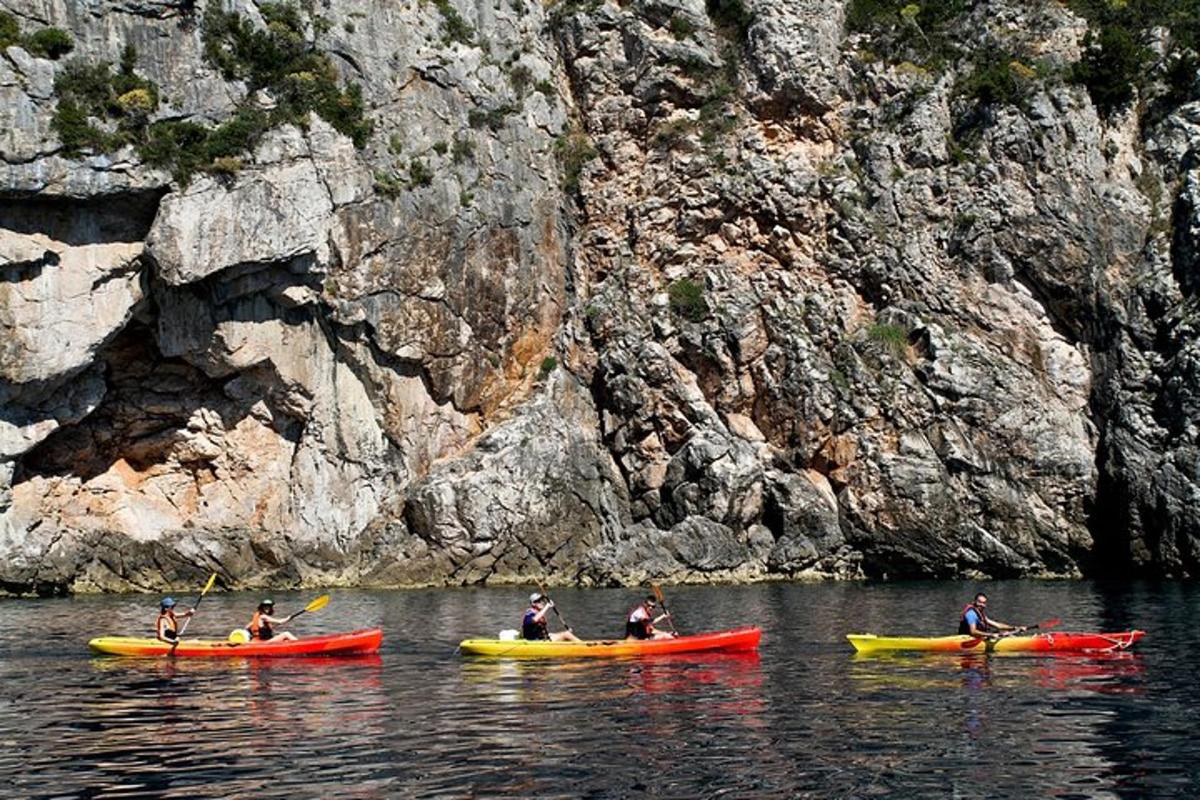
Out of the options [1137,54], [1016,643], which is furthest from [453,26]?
[1016,643]

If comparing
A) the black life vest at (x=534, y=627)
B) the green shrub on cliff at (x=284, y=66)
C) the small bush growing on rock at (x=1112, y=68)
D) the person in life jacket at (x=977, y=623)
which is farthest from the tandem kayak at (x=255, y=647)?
the small bush growing on rock at (x=1112, y=68)

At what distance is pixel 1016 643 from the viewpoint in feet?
80.6

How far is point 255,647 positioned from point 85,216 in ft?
77.5

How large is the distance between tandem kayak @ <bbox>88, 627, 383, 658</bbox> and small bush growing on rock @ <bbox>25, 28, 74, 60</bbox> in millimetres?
26968

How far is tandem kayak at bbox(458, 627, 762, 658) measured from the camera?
24500mm

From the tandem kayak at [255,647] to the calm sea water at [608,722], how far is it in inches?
15.2

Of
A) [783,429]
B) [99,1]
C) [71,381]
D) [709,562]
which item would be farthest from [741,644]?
[99,1]

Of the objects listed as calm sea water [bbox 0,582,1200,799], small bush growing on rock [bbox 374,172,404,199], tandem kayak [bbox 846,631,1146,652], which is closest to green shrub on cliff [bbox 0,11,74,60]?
small bush growing on rock [bbox 374,172,404,199]

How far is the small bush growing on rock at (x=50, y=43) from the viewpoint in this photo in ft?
142

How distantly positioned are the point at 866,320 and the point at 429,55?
22318 millimetres

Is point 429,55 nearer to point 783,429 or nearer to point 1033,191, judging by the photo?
point 783,429

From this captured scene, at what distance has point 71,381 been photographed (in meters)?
43.0

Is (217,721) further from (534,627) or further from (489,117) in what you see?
(489,117)

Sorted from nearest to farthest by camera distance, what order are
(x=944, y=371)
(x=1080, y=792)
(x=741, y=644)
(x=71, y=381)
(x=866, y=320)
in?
1. (x=1080, y=792)
2. (x=741, y=644)
3. (x=71, y=381)
4. (x=944, y=371)
5. (x=866, y=320)
